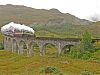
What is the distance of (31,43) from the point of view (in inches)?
4124

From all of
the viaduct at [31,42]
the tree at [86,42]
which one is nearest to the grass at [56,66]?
the tree at [86,42]

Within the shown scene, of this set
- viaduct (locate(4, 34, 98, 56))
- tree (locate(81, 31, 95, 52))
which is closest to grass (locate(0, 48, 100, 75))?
tree (locate(81, 31, 95, 52))

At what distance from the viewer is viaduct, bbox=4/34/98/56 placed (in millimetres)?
88562

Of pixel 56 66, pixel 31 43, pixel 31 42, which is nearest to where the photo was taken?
pixel 56 66

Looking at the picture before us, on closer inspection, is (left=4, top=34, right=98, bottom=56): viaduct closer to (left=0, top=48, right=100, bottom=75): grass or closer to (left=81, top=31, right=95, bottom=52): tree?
(left=81, top=31, right=95, bottom=52): tree

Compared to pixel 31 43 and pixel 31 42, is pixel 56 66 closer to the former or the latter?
pixel 31 42

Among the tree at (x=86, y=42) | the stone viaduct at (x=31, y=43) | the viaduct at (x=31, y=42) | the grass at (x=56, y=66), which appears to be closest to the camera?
the grass at (x=56, y=66)

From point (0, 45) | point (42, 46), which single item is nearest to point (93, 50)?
point (42, 46)

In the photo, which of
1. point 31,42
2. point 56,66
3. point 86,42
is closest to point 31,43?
point 31,42

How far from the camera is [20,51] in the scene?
110 meters

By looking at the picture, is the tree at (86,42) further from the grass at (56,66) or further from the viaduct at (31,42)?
the grass at (56,66)

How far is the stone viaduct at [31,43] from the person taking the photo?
89000mm

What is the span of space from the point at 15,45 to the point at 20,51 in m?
5.50

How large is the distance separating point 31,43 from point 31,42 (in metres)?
0.84
